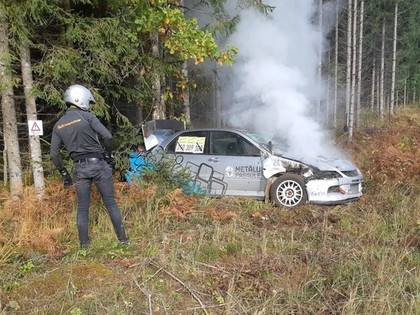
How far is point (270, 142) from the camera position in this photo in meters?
7.39

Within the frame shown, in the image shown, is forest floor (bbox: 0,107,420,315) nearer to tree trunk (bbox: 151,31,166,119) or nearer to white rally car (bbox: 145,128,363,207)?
white rally car (bbox: 145,128,363,207)

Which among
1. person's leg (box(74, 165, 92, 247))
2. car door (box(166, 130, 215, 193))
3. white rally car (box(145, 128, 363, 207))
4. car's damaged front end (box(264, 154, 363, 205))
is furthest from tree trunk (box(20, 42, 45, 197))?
car's damaged front end (box(264, 154, 363, 205))

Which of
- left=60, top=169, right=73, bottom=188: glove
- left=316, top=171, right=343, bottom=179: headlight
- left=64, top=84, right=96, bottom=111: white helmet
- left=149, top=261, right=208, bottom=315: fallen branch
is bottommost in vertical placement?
left=149, top=261, right=208, bottom=315: fallen branch

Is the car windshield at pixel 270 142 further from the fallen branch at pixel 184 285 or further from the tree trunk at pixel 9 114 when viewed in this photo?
the tree trunk at pixel 9 114

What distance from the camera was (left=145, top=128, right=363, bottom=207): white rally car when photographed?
22.7ft

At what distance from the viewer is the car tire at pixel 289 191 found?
6.95 metres

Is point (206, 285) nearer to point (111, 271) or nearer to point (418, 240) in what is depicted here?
point (111, 271)

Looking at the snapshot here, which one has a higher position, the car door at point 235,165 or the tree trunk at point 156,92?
the tree trunk at point 156,92

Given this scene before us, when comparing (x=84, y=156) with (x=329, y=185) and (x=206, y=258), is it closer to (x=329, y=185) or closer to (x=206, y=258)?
(x=206, y=258)

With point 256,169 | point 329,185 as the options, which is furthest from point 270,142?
point 329,185

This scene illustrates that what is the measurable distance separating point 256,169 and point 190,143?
1433 mm

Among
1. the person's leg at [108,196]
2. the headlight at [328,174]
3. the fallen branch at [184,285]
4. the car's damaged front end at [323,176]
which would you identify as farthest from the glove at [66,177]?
the headlight at [328,174]

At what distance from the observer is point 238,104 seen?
1141cm

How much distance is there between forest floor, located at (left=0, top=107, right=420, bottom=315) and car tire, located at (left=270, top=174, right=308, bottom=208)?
0.31 m
